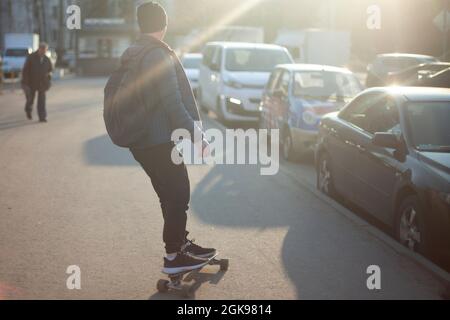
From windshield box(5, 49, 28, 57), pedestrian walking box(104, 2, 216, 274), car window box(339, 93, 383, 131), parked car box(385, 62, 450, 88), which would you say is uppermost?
pedestrian walking box(104, 2, 216, 274)

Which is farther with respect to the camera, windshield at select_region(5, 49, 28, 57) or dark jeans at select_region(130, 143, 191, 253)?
windshield at select_region(5, 49, 28, 57)

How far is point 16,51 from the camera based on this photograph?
53656 mm

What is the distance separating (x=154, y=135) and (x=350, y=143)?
11.8 ft

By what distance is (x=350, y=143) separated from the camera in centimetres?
866

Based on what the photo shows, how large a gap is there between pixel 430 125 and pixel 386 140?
0.52 meters

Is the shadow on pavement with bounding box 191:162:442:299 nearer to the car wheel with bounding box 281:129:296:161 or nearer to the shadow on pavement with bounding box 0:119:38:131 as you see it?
the car wheel with bounding box 281:129:296:161

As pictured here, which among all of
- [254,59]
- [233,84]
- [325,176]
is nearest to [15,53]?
[254,59]

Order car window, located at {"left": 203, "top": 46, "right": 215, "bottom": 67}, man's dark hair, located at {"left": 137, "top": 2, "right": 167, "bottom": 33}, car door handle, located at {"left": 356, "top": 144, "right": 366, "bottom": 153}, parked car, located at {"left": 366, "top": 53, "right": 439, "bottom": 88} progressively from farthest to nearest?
1. parked car, located at {"left": 366, "top": 53, "right": 439, "bottom": 88}
2. car window, located at {"left": 203, "top": 46, "right": 215, "bottom": 67}
3. car door handle, located at {"left": 356, "top": 144, "right": 366, "bottom": 153}
4. man's dark hair, located at {"left": 137, "top": 2, "right": 167, "bottom": 33}

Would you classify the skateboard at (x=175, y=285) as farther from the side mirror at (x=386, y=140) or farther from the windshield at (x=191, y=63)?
the windshield at (x=191, y=63)

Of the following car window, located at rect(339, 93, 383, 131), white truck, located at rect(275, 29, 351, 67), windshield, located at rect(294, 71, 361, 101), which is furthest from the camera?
white truck, located at rect(275, 29, 351, 67)

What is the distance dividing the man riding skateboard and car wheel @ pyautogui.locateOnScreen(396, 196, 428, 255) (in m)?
2.03

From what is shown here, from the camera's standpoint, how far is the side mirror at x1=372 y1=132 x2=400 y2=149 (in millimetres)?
7438

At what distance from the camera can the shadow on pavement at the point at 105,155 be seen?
40.8 feet

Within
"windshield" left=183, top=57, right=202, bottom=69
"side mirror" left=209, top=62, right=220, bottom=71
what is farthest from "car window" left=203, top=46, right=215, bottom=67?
"windshield" left=183, top=57, right=202, bottom=69
